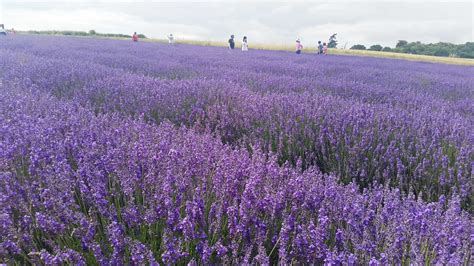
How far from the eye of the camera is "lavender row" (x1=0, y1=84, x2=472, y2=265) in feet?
4.05

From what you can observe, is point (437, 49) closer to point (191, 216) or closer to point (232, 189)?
point (232, 189)

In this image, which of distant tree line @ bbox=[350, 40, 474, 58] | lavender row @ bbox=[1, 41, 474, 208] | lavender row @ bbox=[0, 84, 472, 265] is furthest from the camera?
distant tree line @ bbox=[350, 40, 474, 58]

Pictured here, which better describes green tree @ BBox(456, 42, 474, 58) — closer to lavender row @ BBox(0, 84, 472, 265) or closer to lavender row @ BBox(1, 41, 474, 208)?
lavender row @ BBox(1, 41, 474, 208)

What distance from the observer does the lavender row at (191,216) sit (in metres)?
1.24

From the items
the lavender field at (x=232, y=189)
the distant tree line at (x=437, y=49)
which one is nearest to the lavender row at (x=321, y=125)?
the lavender field at (x=232, y=189)

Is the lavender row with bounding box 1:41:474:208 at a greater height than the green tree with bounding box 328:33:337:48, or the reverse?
the green tree with bounding box 328:33:337:48

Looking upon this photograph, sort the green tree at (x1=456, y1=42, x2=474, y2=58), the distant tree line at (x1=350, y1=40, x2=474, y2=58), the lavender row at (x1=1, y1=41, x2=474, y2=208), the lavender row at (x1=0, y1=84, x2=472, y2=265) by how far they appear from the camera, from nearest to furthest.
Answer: the lavender row at (x1=0, y1=84, x2=472, y2=265)
the lavender row at (x1=1, y1=41, x2=474, y2=208)
the green tree at (x1=456, y1=42, x2=474, y2=58)
the distant tree line at (x1=350, y1=40, x2=474, y2=58)

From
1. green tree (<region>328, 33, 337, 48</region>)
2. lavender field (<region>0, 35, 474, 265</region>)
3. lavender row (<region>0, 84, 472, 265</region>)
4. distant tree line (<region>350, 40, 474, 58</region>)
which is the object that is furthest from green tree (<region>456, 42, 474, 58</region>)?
lavender row (<region>0, 84, 472, 265</region>)

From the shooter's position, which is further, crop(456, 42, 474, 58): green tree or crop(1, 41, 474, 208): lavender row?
crop(456, 42, 474, 58): green tree

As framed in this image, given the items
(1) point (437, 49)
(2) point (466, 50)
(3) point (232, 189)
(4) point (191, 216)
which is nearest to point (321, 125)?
(3) point (232, 189)

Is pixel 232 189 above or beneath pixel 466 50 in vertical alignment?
beneath

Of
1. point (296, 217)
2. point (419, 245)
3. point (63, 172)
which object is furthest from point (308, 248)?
point (63, 172)

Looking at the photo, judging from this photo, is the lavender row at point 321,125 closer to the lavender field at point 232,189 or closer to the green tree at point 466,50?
the lavender field at point 232,189

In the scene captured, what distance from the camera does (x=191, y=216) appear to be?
1348 mm
